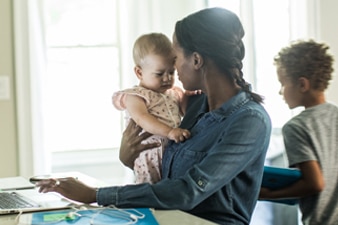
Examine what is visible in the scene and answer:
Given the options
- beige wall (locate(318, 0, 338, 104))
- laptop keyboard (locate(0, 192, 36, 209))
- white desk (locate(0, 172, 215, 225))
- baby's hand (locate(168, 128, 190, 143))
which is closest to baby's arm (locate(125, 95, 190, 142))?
baby's hand (locate(168, 128, 190, 143))

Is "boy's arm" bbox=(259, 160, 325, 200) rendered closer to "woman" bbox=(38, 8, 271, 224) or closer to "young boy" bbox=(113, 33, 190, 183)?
"woman" bbox=(38, 8, 271, 224)

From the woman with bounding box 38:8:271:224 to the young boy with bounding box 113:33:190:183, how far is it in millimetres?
221

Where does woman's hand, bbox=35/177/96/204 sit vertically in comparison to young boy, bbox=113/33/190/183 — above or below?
below

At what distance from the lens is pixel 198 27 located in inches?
63.9

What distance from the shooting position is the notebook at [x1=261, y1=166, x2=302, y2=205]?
6.10 feet

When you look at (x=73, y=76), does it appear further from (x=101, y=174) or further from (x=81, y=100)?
(x=101, y=174)

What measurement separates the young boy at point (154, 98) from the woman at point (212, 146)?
221mm

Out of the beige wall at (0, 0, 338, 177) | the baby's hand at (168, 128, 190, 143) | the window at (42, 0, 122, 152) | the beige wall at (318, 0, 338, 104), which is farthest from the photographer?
the beige wall at (318, 0, 338, 104)

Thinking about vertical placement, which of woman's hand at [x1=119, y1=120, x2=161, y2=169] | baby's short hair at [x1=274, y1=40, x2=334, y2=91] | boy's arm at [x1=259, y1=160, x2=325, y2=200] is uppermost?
baby's short hair at [x1=274, y1=40, x2=334, y2=91]

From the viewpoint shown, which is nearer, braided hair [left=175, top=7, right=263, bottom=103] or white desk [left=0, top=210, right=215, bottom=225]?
white desk [left=0, top=210, right=215, bottom=225]

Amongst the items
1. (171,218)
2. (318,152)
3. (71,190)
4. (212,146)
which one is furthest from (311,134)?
(71,190)

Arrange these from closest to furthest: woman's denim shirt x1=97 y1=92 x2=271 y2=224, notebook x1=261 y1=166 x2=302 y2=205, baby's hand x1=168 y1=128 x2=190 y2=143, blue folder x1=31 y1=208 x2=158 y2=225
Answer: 1. blue folder x1=31 y1=208 x2=158 y2=225
2. woman's denim shirt x1=97 y1=92 x2=271 y2=224
3. baby's hand x1=168 y1=128 x2=190 y2=143
4. notebook x1=261 y1=166 x2=302 y2=205

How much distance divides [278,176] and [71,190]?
739mm

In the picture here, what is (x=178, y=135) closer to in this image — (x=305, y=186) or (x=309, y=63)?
(x=305, y=186)
